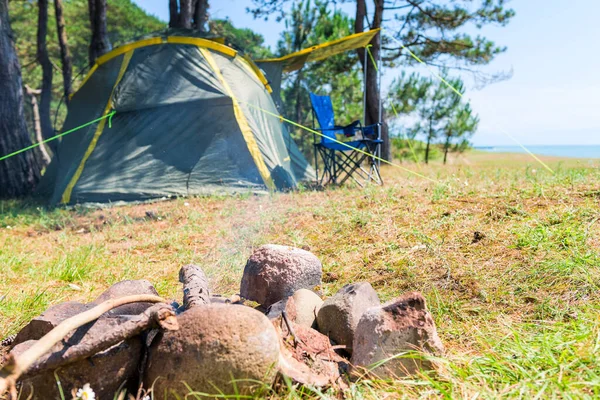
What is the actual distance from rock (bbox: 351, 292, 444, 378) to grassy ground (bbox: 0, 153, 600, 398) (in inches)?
2.4

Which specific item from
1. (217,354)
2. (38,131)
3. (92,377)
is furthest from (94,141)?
(38,131)

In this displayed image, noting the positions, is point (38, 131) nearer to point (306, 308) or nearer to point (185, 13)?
point (185, 13)

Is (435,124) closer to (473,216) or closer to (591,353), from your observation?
(473,216)

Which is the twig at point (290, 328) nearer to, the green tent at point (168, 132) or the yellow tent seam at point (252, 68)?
the green tent at point (168, 132)

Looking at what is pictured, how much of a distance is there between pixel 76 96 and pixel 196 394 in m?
5.97

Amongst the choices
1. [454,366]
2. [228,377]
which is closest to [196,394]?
[228,377]

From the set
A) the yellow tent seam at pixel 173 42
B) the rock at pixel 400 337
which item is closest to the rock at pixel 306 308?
the rock at pixel 400 337

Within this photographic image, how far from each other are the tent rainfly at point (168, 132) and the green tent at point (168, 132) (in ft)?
0.04

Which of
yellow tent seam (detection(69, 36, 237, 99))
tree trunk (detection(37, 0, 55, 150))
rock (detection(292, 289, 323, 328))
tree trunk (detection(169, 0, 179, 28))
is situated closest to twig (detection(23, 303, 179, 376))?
rock (detection(292, 289, 323, 328))

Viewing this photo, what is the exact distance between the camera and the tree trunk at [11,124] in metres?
6.42

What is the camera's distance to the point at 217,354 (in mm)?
1378

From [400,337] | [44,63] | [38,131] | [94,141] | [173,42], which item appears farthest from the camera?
[38,131]

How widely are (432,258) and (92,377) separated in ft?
5.92

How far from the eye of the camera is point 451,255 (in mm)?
2576
